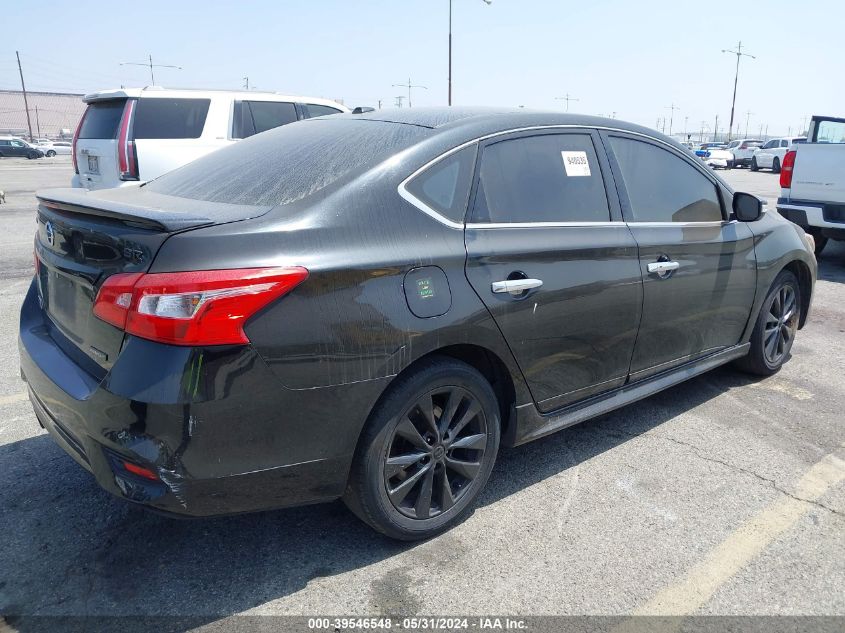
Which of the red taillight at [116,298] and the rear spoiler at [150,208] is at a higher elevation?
the rear spoiler at [150,208]

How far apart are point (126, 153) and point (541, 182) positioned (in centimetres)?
624

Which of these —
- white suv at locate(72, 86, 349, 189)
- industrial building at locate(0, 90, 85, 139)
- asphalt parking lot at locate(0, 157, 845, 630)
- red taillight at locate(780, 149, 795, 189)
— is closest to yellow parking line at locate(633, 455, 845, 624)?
asphalt parking lot at locate(0, 157, 845, 630)

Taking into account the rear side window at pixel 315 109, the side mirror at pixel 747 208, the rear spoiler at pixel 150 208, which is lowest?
the side mirror at pixel 747 208

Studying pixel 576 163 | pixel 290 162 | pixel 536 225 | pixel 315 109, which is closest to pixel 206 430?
pixel 290 162

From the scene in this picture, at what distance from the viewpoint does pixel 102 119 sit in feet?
27.1

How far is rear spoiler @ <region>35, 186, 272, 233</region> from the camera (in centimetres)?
227

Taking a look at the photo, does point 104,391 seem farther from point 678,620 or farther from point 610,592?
point 678,620

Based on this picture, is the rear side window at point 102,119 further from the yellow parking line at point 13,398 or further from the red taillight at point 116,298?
the red taillight at point 116,298

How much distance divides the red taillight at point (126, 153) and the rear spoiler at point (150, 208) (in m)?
5.28

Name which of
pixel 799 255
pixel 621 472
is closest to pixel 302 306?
pixel 621 472

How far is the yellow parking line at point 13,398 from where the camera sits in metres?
4.05

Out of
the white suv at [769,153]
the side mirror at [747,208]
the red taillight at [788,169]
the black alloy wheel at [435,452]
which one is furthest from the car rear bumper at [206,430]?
the white suv at [769,153]

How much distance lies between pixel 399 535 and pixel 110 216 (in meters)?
1.58

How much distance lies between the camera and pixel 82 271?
97.6 inches
